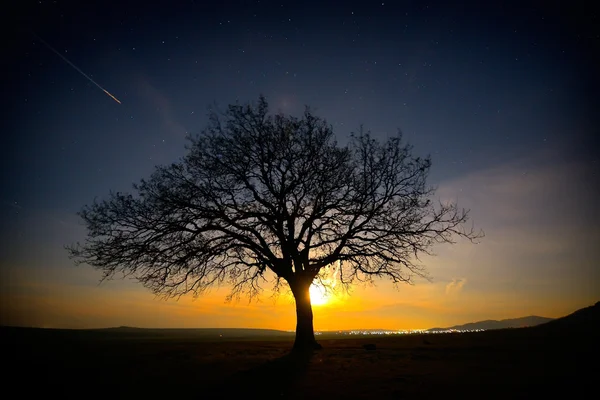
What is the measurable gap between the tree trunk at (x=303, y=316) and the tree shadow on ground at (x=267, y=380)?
3734mm

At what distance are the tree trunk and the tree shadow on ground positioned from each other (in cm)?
373

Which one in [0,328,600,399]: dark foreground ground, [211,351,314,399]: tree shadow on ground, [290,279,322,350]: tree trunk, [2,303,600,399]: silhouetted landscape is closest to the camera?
[0,328,600,399]: dark foreground ground

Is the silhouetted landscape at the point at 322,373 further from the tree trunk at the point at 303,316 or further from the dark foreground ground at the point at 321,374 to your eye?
the tree trunk at the point at 303,316

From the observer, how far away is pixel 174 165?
1795 centimetres

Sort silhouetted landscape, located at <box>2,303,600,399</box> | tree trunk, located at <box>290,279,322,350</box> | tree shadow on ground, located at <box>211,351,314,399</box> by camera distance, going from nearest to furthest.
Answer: silhouetted landscape, located at <box>2,303,600,399</box> → tree shadow on ground, located at <box>211,351,314,399</box> → tree trunk, located at <box>290,279,322,350</box>

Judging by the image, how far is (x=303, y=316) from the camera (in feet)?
59.3

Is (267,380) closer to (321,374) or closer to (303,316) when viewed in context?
(321,374)

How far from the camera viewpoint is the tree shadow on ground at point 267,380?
29.1ft

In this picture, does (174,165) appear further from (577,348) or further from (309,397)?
(577,348)

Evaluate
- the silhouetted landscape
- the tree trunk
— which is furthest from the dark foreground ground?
the tree trunk

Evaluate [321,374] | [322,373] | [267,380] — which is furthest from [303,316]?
[267,380]

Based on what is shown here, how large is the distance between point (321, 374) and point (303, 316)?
24.0 feet

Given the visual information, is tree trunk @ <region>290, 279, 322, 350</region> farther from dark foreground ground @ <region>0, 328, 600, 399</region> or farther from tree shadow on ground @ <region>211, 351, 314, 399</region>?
tree shadow on ground @ <region>211, 351, 314, 399</region>

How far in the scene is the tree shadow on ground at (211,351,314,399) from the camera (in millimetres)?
8875
